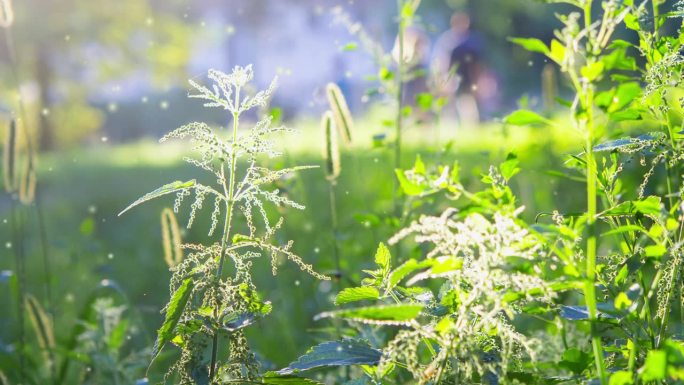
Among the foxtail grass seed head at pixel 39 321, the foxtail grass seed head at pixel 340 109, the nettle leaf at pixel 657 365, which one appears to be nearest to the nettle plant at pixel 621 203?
the nettle leaf at pixel 657 365

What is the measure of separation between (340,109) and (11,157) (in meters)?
1.04

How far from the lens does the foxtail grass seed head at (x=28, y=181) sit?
268 centimetres

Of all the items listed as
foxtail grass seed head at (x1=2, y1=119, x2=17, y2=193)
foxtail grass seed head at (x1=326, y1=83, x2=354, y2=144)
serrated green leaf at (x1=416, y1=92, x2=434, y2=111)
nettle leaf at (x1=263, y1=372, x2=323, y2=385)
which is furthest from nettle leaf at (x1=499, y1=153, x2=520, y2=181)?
foxtail grass seed head at (x1=2, y1=119, x2=17, y2=193)

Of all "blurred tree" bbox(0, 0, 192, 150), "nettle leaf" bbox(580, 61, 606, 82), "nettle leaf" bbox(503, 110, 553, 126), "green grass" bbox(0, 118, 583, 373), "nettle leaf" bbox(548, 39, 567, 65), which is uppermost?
"blurred tree" bbox(0, 0, 192, 150)

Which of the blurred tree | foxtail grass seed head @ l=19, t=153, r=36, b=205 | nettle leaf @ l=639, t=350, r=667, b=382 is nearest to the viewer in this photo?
nettle leaf @ l=639, t=350, r=667, b=382

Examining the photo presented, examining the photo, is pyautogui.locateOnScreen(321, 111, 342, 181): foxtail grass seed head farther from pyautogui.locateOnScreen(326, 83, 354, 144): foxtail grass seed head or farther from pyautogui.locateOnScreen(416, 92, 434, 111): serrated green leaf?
pyautogui.locateOnScreen(416, 92, 434, 111): serrated green leaf

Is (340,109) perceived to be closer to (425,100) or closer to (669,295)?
(425,100)

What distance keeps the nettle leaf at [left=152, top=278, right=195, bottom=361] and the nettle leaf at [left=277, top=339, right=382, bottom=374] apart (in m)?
0.20

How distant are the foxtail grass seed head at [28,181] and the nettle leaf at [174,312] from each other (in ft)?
4.83

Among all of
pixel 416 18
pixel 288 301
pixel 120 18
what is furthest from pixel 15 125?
pixel 120 18

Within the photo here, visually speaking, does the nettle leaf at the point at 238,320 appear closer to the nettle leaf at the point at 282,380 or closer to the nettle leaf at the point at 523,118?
the nettle leaf at the point at 282,380

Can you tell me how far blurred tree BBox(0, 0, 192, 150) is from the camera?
1952cm

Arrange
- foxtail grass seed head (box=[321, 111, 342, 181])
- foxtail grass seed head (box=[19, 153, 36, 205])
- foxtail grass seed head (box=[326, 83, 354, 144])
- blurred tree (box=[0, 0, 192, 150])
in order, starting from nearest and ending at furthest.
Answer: foxtail grass seed head (box=[321, 111, 342, 181])
foxtail grass seed head (box=[326, 83, 354, 144])
foxtail grass seed head (box=[19, 153, 36, 205])
blurred tree (box=[0, 0, 192, 150])

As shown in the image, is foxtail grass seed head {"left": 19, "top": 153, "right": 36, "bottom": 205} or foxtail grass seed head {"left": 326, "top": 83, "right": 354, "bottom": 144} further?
foxtail grass seed head {"left": 19, "top": 153, "right": 36, "bottom": 205}
